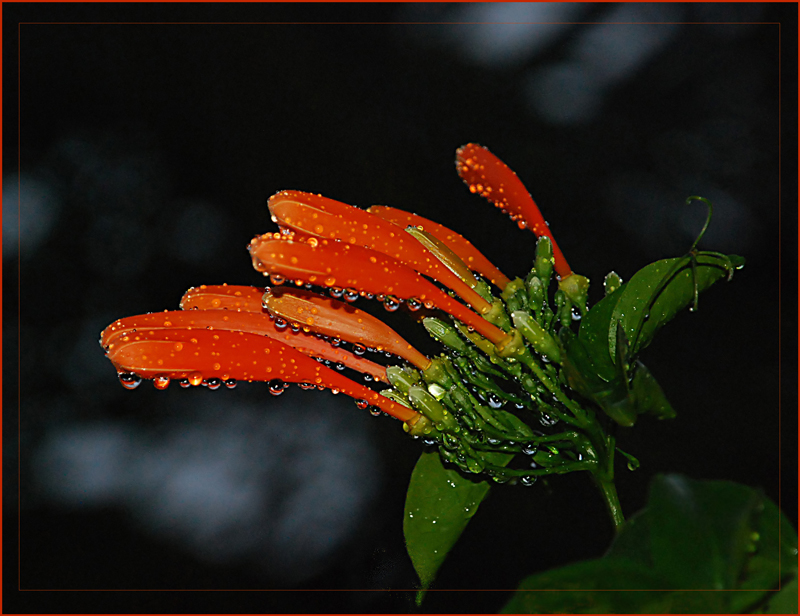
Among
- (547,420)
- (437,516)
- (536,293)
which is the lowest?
(437,516)

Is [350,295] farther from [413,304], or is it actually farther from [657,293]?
[657,293]

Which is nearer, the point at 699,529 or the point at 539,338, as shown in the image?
the point at 699,529

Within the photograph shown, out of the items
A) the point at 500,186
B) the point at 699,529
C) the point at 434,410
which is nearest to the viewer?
the point at 699,529

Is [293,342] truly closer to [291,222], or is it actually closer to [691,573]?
[291,222]

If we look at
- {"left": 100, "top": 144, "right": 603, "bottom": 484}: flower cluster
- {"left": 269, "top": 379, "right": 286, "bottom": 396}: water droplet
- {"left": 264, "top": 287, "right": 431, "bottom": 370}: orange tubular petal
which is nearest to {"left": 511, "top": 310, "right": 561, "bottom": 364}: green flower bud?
{"left": 100, "top": 144, "right": 603, "bottom": 484}: flower cluster

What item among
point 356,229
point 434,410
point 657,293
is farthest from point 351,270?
point 657,293

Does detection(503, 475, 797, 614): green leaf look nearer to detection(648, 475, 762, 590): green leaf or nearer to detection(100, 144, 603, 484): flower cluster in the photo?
detection(648, 475, 762, 590): green leaf

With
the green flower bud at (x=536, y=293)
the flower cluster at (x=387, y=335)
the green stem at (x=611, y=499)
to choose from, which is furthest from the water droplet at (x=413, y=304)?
the green stem at (x=611, y=499)
